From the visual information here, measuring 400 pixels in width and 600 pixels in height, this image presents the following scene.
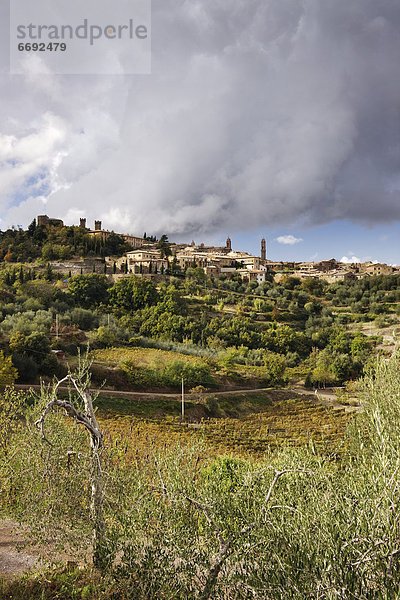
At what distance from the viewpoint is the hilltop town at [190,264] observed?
77.4m

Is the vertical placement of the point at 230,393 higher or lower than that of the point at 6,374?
lower

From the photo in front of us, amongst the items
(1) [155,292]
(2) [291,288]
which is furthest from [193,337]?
(2) [291,288]

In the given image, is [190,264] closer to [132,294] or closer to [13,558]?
[132,294]

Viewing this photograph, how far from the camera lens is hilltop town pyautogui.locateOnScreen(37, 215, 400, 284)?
254 ft

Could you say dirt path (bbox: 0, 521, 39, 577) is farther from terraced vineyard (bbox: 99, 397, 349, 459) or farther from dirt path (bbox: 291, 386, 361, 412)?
dirt path (bbox: 291, 386, 361, 412)

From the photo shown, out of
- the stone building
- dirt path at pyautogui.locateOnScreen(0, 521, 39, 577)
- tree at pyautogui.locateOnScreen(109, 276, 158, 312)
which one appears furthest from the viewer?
the stone building

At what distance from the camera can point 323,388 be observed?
1606 inches

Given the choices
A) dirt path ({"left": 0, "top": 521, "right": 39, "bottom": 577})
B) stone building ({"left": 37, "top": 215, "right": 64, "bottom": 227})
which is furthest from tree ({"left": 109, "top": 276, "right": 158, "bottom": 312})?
dirt path ({"left": 0, "top": 521, "right": 39, "bottom": 577})

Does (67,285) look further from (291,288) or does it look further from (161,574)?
(161,574)

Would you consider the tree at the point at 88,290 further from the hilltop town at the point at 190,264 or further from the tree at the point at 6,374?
the tree at the point at 6,374

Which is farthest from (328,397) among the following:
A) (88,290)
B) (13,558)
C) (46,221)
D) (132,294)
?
(46,221)

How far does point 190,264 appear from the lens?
3511 inches

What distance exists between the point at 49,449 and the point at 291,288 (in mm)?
81181

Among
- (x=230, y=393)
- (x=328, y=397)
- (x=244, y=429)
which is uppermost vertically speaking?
(x=244, y=429)
